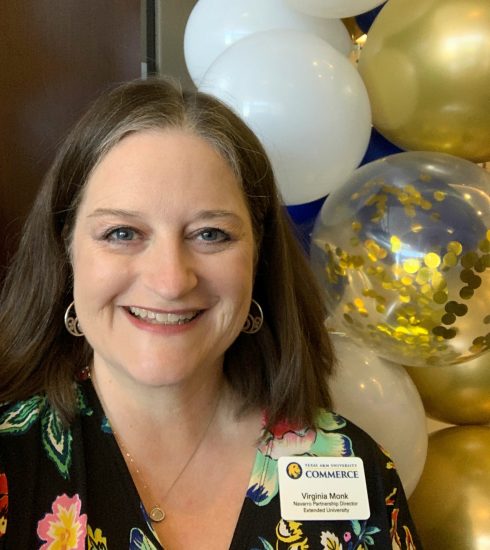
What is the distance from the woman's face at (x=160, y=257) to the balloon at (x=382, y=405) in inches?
16.5

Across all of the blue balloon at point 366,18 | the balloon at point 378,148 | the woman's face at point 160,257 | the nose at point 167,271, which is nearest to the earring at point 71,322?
the woman's face at point 160,257

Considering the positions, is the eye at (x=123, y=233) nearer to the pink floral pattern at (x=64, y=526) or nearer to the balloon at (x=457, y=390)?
the pink floral pattern at (x=64, y=526)

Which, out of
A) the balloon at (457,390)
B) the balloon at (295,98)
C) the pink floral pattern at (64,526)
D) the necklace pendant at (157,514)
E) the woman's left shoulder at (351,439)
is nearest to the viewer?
the pink floral pattern at (64,526)

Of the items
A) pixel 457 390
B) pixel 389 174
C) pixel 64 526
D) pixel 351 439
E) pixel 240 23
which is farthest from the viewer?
pixel 457 390

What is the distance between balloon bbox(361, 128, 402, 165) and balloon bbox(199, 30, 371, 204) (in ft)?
1.00

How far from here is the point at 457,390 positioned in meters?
1.59

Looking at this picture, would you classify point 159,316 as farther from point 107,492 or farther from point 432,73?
point 432,73

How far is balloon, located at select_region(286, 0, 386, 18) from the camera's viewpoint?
4.42 ft

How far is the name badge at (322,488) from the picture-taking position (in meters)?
1.06

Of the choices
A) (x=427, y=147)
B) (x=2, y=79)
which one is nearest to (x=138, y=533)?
(x=427, y=147)

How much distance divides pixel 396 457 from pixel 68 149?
87 centimetres

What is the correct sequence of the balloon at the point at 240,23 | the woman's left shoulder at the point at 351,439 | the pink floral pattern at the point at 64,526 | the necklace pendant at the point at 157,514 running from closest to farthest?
the pink floral pattern at the point at 64,526
the necklace pendant at the point at 157,514
the woman's left shoulder at the point at 351,439
the balloon at the point at 240,23

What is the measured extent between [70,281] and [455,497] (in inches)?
38.6

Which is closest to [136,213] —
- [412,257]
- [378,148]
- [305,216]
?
[412,257]
